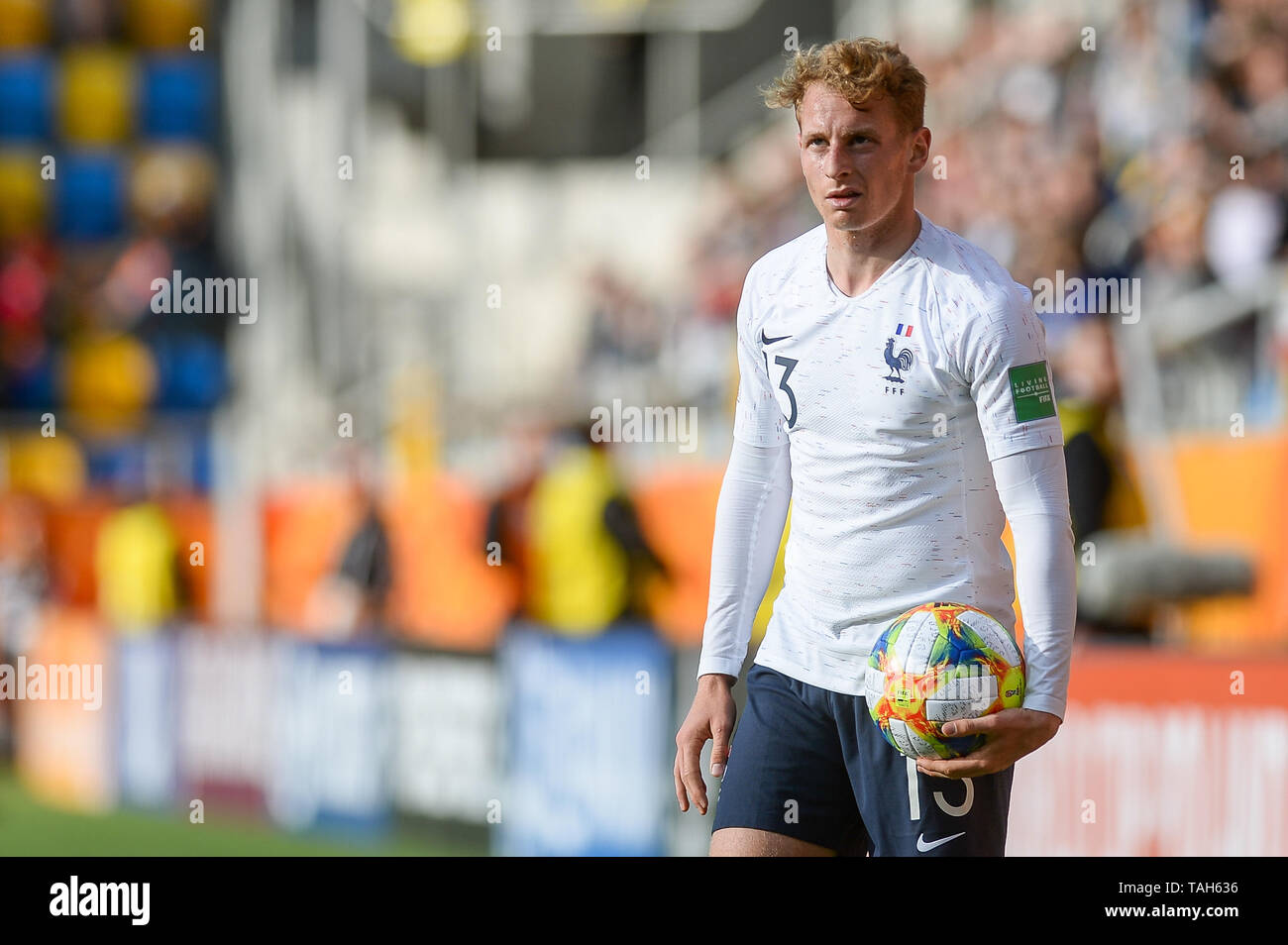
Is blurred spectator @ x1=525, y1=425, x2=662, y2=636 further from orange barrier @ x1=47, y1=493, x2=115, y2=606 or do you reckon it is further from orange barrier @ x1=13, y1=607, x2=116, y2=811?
orange barrier @ x1=47, y1=493, x2=115, y2=606

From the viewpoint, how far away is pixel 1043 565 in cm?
308

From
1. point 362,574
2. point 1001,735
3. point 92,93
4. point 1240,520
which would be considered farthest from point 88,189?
point 1001,735

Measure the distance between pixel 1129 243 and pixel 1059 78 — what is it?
57.2 inches

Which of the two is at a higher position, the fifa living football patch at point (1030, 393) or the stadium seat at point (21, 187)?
the stadium seat at point (21, 187)

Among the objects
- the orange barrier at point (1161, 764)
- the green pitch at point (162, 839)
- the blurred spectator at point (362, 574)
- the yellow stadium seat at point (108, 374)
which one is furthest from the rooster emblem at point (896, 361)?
the yellow stadium seat at point (108, 374)

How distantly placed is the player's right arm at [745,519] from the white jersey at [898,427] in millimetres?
85

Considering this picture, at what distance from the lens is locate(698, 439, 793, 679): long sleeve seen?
350 centimetres

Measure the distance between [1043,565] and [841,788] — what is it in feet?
2.02

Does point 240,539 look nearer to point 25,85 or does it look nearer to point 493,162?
point 493,162

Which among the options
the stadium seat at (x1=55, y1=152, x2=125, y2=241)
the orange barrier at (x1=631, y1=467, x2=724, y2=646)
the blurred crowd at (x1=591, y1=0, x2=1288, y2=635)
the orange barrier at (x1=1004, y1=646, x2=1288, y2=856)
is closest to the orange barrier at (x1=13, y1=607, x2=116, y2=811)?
the blurred crowd at (x1=591, y1=0, x2=1288, y2=635)

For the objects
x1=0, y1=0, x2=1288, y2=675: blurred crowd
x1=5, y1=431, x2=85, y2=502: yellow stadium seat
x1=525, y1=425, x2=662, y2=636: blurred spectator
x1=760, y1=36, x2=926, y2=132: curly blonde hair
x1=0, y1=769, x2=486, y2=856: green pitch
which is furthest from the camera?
x1=5, y1=431, x2=85, y2=502: yellow stadium seat

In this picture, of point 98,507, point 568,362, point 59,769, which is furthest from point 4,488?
point 568,362

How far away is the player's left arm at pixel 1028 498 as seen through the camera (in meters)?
3.07

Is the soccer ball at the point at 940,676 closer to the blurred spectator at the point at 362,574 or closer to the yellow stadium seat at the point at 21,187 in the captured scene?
the blurred spectator at the point at 362,574
